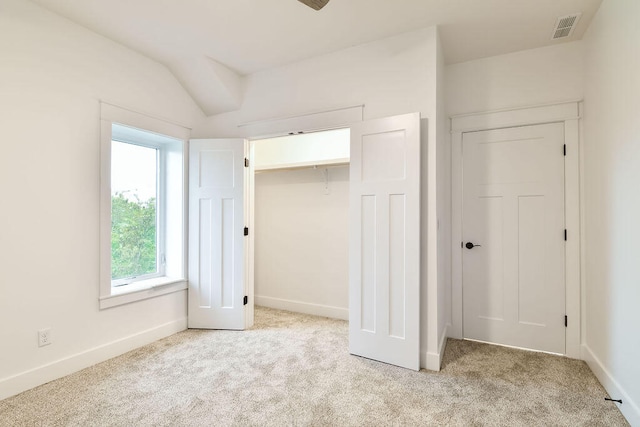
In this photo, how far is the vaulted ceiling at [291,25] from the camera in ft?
7.34

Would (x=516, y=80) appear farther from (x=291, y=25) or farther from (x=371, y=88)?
(x=291, y=25)

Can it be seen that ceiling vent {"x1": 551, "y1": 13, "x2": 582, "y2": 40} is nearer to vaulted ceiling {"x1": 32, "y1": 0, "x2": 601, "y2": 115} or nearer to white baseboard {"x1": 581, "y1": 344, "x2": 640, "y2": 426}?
vaulted ceiling {"x1": 32, "y1": 0, "x2": 601, "y2": 115}

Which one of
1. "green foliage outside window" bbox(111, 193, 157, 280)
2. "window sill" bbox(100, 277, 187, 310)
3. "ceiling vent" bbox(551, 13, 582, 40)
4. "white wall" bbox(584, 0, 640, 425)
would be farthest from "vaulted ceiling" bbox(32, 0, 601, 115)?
"window sill" bbox(100, 277, 187, 310)

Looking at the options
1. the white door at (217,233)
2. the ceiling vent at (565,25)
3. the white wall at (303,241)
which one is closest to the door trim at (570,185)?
the ceiling vent at (565,25)

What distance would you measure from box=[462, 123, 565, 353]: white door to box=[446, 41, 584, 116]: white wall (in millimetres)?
253

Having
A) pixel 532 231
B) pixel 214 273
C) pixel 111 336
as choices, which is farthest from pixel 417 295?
pixel 111 336

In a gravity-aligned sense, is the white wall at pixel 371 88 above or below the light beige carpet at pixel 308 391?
above

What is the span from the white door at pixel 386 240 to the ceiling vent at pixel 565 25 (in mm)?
1284

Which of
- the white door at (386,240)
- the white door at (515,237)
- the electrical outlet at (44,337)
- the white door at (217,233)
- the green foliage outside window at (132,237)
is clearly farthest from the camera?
the white door at (217,233)

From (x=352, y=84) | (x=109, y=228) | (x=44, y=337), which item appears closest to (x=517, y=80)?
(x=352, y=84)

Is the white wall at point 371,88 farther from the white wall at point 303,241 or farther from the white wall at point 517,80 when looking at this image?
the white wall at point 303,241

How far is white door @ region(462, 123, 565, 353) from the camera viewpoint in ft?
8.97

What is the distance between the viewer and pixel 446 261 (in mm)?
3049

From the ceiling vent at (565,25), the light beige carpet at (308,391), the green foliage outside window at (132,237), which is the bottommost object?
the light beige carpet at (308,391)
